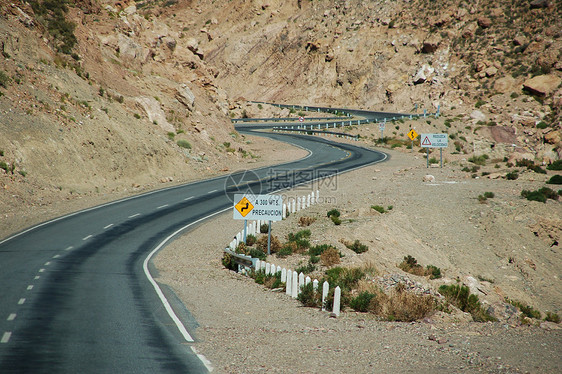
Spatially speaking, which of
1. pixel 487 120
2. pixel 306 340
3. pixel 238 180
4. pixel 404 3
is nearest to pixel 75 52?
pixel 238 180

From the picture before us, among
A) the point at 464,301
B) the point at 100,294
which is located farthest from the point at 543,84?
the point at 100,294

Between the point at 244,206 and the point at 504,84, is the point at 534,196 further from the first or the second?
the point at 504,84

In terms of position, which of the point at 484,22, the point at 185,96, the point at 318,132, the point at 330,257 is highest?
the point at 484,22

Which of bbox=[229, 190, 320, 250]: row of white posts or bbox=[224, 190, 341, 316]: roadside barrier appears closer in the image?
bbox=[224, 190, 341, 316]: roadside barrier

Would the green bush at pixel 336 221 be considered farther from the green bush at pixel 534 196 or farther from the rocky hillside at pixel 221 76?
the rocky hillside at pixel 221 76

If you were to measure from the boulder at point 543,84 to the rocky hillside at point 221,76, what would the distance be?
22 cm

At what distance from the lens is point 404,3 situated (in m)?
95.2

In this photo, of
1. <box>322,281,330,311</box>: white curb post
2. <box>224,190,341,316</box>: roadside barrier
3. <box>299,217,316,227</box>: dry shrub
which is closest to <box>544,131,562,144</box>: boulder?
<box>299,217,316,227</box>: dry shrub

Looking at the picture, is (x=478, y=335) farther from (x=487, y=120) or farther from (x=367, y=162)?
(x=487, y=120)

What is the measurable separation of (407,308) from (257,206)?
26.7 ft

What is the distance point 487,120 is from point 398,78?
20325mm

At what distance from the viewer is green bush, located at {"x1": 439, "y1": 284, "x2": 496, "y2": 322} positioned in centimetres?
1638

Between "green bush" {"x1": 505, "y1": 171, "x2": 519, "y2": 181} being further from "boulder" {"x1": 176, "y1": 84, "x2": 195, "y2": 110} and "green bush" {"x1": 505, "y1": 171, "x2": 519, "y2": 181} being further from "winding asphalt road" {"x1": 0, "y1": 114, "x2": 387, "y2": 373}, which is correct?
"boulder" {"x1": 176, "y1": 84, "x2": 195, "y2": 110}

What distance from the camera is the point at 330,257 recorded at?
19.9m
